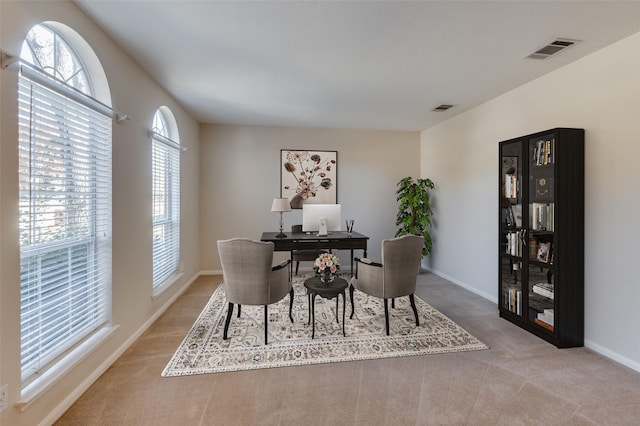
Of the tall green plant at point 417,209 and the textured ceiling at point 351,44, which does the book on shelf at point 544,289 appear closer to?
the tall green plant at point 417,209

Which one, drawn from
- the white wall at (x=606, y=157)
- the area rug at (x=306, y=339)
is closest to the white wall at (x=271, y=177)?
the area rug at (x=306, y=339)

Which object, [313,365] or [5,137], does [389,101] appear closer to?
[313,365]

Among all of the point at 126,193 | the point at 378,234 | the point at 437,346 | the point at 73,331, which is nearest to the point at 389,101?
the point at 378,234

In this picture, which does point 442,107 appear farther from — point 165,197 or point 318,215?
point 165,197

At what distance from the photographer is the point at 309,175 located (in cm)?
529

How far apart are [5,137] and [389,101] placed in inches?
142

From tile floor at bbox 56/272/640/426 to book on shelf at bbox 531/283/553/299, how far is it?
0.44m

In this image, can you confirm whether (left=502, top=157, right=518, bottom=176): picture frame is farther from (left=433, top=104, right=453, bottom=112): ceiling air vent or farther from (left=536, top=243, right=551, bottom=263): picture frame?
(left=433, top=104, right=453, bottom=112): ceiling air vent

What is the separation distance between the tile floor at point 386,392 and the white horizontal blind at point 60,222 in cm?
51

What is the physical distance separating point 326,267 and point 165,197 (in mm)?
2315

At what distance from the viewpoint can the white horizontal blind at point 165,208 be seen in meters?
3.32

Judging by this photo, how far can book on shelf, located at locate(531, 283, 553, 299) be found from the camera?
8.85 ft

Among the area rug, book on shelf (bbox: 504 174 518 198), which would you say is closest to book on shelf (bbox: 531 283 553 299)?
the area rug

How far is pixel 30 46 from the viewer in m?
1.74
